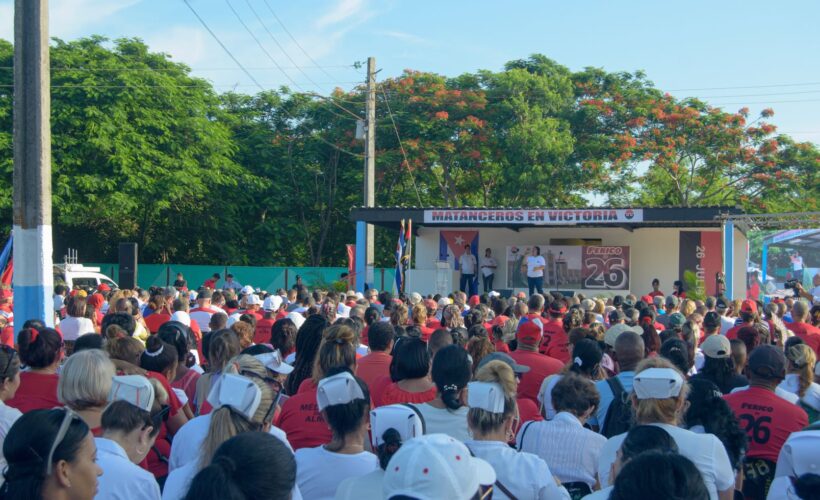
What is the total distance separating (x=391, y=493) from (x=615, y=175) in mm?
33332

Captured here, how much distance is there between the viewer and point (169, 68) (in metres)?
33.0

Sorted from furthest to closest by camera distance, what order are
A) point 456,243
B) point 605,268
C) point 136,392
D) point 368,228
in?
point 456,243 → point 605,268 → point 368,228 → point 136,392

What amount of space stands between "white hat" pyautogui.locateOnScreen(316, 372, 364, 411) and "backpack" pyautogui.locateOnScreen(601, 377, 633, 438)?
215cm

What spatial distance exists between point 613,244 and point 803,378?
61.9 feet

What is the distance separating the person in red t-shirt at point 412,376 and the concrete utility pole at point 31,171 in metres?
6.80

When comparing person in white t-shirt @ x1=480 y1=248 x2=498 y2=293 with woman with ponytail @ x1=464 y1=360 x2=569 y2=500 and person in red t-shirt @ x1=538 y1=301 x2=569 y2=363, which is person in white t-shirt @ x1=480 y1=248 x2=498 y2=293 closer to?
person in red t-shirt @ x1=538 y1=301 x2=569 y2=363

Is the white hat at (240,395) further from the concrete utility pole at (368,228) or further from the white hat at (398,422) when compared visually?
the concrete utility pole at (368,228)

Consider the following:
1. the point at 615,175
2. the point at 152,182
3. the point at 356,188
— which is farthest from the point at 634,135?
the point at 152,182

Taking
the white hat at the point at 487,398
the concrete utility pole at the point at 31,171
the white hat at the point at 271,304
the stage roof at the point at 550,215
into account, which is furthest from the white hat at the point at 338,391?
the stage roof at the point at 550,215

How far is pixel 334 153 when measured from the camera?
118 ft

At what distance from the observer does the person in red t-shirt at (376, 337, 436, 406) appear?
5.26m

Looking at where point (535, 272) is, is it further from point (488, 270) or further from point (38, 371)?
point (38, 371)

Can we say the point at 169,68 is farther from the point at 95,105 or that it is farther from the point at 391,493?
the point at 391,493

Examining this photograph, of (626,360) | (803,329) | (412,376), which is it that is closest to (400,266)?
(803,329)
